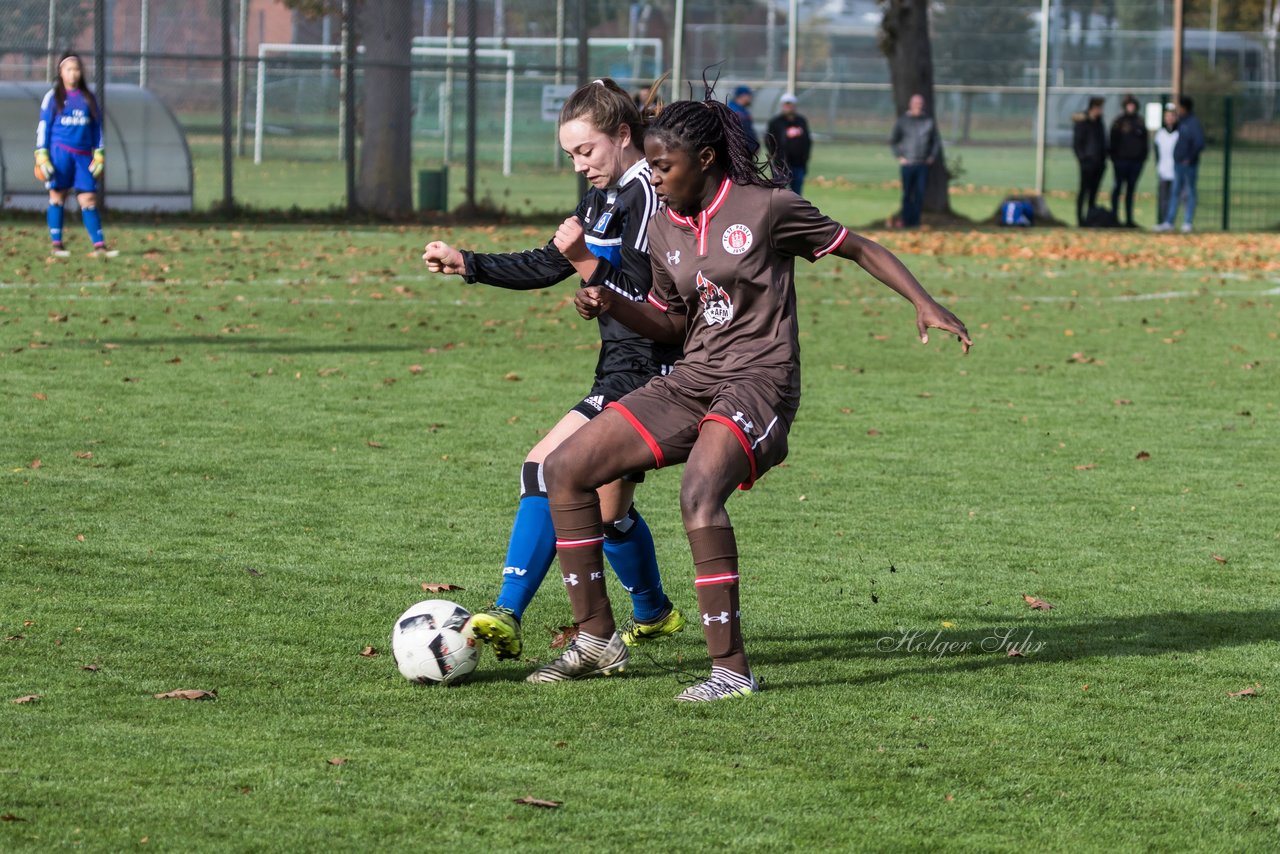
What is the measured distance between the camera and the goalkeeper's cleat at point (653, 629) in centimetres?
584

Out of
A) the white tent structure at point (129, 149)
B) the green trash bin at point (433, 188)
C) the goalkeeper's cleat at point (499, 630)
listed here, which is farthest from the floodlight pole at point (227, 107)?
the goalkeeper's cleat at point (499, 630)

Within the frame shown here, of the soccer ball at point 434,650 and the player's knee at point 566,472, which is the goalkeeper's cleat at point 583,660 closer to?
the soccer ball at point 434,650

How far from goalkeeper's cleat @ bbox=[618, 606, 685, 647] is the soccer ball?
72 cm

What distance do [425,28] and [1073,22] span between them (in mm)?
22676

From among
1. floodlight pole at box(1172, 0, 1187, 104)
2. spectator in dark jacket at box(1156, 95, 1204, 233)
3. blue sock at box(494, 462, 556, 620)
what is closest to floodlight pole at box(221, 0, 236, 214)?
spectator in dark jacket at box(1156, 95, 1204, 233)

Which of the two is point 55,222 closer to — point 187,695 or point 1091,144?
point 187,695

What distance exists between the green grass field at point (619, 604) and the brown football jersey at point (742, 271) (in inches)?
39.3

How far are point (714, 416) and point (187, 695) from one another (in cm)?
170

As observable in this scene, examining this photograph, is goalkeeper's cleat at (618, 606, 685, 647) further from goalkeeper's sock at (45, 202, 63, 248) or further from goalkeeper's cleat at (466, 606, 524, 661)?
goalkeeper's sock at (45, 202, 63, 248)

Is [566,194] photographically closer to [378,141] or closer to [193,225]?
[378,141]

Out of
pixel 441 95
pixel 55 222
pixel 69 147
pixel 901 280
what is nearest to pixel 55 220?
pixel 55 222

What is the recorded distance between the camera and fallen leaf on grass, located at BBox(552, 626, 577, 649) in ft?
19.1

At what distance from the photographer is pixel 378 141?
87.1 ft

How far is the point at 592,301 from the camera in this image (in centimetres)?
494
